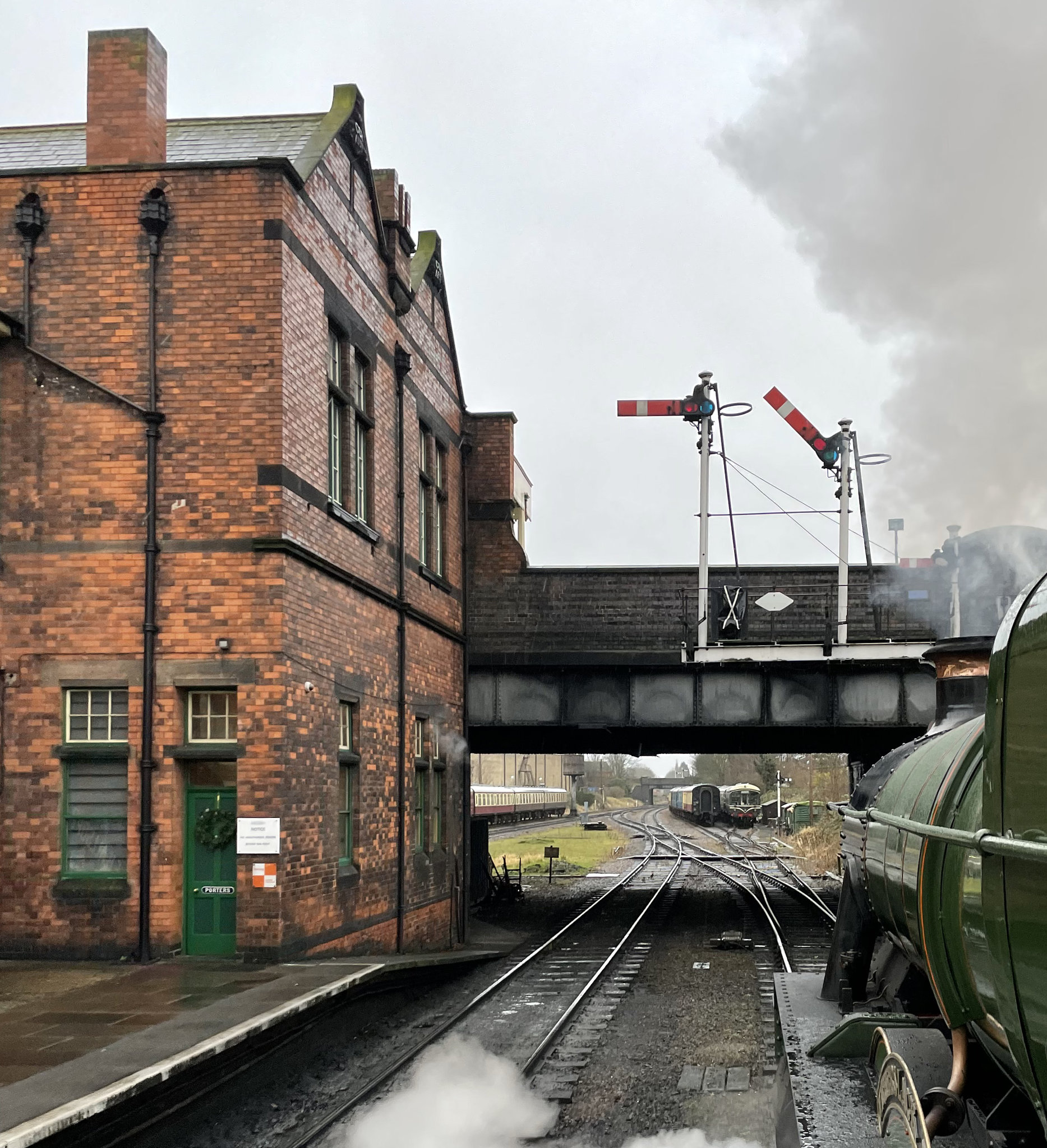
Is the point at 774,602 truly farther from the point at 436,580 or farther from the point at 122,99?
the point at 122,99

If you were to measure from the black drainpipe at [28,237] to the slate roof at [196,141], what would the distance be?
116cm

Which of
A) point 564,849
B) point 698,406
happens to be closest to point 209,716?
point 698,406

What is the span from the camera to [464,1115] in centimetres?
914

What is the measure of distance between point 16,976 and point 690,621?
12.2 meters

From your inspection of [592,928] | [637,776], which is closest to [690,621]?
[592,928]

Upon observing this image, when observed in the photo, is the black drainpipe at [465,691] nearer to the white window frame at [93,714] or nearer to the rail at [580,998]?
the rail at [580,998]

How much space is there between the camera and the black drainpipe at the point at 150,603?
38.8 ft

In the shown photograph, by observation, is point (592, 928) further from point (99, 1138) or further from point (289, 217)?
point (99, 1138)

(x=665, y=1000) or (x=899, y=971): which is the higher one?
(x=899, y=971)

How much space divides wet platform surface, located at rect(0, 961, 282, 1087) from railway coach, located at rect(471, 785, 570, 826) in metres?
31.1

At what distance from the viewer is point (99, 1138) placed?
687 centimetres

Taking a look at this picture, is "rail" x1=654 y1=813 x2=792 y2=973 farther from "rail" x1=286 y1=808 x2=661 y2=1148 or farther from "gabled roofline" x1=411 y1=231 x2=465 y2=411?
"gabled roofline" x1=411 y1=231 x2=465 y2=411

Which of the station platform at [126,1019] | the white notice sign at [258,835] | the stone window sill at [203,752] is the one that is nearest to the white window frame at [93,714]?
the stone window sill at [203,752]

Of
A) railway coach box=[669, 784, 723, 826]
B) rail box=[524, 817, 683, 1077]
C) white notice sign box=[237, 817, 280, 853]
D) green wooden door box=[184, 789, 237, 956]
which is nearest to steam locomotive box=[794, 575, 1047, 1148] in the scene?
rail box=[524, 817, 683, 1077]
